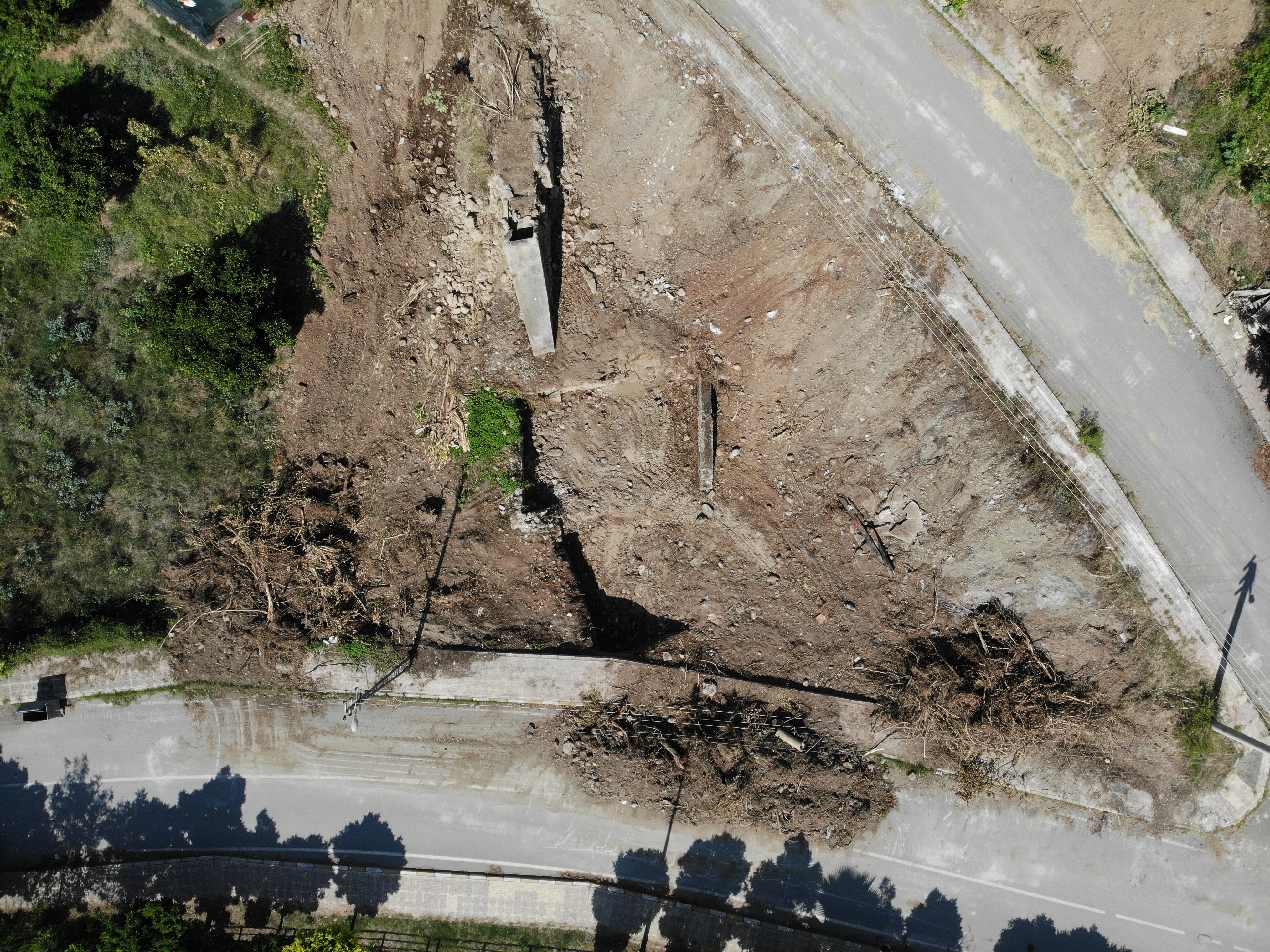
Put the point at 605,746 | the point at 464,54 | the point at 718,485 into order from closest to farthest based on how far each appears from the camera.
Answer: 1. the point at 464,54
2. the point at 605,746
3. the point at 718,485

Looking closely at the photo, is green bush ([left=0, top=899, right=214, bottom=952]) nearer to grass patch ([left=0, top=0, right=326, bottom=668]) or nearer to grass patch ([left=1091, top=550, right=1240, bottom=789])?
grass patch ([left=0, top=0, right=326, bottom=668])

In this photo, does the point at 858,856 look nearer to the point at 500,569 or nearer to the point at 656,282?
the point at 500,569

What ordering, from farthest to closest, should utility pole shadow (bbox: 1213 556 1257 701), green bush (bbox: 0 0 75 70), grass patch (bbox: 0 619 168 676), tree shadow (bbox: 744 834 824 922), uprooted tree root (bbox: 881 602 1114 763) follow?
1. tree shadow (bbox: 744 834 824 922)
2. uprooted tree root (bbox: 881 602 1114 763)
3. utility pole shadow (bbox: 1213 556 1257 701)
4. grass patch (bbox: 0 619 168 676)
5. green bush (bbox: 0 0 75 70)

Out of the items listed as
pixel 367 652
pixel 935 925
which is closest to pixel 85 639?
pixel 367 652

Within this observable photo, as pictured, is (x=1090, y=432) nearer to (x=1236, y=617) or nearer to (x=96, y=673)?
(x=1236, y=617)

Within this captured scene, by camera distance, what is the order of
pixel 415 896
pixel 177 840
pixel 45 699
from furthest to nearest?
pixel 415 896, pixel 177 840, pixel 45 699

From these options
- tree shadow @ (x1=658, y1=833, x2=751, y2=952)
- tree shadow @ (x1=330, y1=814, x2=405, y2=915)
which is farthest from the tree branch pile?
tree shadow @ (x1=658, y1=833, x2=751, y2=952)

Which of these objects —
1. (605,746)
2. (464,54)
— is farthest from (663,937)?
(464,54)
